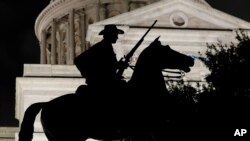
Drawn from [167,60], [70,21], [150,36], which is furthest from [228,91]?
[70,21]

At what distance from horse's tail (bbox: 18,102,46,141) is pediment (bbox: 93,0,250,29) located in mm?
31885

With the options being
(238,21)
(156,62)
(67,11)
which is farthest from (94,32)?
(156,62)

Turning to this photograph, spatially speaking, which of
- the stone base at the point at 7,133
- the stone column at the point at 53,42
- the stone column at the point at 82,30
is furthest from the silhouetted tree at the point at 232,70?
the stone column at the point at 53,42

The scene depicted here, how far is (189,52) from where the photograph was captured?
1586 inches

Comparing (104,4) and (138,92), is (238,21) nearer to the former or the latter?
(104,4)

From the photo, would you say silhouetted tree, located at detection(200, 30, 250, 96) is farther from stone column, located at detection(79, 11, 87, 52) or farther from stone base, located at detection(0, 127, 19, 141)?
stone column, located at detection(79, 11, 87, 52)

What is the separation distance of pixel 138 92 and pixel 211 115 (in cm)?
1196

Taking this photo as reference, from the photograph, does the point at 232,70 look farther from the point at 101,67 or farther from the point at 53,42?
the point at 53,42

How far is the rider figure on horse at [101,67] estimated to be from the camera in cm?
919

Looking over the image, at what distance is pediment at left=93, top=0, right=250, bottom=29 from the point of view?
4118cm

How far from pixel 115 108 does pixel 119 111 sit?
0.06 m

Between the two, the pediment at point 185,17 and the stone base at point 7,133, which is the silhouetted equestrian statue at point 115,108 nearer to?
the pediment at point 185,17

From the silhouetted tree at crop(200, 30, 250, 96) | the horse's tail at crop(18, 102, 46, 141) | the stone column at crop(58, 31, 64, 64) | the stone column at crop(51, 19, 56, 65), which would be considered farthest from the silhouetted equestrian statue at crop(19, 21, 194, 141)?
the stone column at crop(51, 19, 56, 65)

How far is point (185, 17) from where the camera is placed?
136 ft
